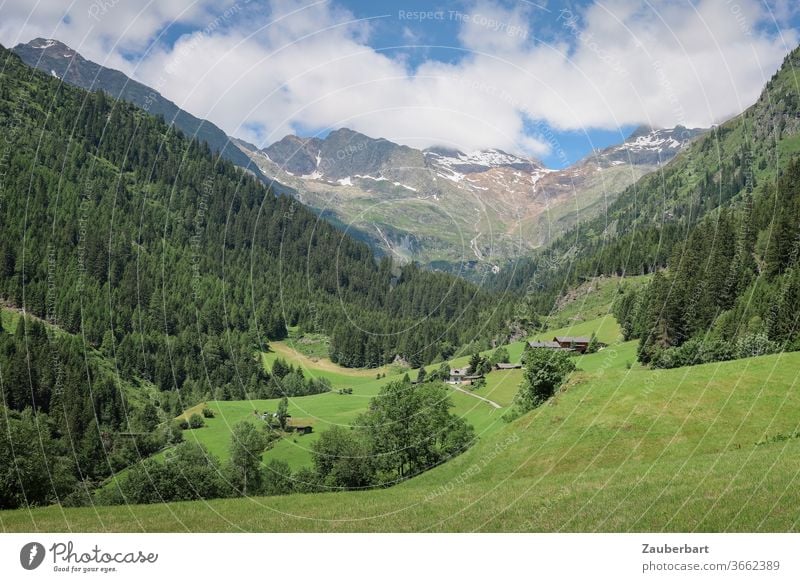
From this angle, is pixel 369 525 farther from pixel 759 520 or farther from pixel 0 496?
pixel 0 496

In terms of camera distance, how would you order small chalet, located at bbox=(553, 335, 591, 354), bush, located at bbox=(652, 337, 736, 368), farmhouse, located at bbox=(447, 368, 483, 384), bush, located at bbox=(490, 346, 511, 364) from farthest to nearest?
bush, located at bbox=(490, 346, 511, 364) < small chalet, located at bbox=(553, 335, 591, 354) < farmhouse, located at bbox=(447, 368, 483, 384) < bush, located at bbox=(652, 337, 736, 368)

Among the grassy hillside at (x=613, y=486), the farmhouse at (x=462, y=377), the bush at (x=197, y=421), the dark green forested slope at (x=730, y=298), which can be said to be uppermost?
the dark green forested slope at (x=730, y=298)

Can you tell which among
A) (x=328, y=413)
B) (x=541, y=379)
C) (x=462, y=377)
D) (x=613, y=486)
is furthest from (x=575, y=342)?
(x=613, y=486)

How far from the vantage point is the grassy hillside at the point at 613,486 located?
65.9 ft

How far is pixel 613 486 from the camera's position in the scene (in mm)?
25469

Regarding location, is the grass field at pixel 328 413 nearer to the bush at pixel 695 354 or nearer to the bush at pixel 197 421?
the bush at pixel 197 421

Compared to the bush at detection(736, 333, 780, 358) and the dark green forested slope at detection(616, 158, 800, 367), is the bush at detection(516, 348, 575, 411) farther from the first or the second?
the bush at detection(736, 333, 780, 358)

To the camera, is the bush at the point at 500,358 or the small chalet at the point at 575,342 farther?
the bush at the point at 500,358

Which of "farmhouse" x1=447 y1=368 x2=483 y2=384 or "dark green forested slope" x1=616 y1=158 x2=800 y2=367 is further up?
"dark green forested slope" x1=616 y1=158 x2=800 y2=367

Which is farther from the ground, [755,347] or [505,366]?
[755,347]

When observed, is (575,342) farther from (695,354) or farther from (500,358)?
(695,354)

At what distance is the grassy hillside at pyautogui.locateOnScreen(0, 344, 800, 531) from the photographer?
2009 cm

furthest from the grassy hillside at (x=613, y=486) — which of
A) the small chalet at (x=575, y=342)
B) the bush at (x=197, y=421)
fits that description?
the bush at (x=197, y=421)

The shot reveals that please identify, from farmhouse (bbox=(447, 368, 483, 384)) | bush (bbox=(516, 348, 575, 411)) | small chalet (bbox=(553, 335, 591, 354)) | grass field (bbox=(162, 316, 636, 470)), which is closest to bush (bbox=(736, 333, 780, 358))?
bush (bbox=(516, 348, 575, 411))
